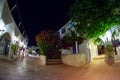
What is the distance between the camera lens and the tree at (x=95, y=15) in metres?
14.6

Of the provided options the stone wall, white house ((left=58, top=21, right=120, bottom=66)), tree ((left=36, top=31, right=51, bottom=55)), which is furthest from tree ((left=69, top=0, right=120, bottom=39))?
A: tree ((left=36, top=31, right=51, bottom=55))

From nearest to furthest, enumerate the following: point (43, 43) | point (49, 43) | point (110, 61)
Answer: point (110, 61), point (49, 43), point (43, 43)

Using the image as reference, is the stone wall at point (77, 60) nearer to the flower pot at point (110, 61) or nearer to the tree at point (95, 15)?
the tree at point (95, 15)

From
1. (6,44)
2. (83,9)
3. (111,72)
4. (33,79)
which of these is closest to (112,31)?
(83,9)

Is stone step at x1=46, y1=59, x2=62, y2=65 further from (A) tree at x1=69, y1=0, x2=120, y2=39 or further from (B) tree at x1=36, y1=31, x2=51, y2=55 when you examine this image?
(A) tree at x1=69, y1=0, x2=120, y2=39

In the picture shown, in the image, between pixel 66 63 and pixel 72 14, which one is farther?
pixel 66 63

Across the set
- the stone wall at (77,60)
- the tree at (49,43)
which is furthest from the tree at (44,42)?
the stone wall at (77,60)

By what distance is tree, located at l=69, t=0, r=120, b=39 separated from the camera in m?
14.6

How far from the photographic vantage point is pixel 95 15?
15258 millimetres

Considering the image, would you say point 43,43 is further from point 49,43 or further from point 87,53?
point 87,53

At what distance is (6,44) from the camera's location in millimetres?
28938

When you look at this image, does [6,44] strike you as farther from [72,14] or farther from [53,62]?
[72,14]

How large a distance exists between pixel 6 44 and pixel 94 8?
59.5 feet

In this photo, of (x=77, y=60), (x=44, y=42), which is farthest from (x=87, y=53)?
(x=44, y=42)
